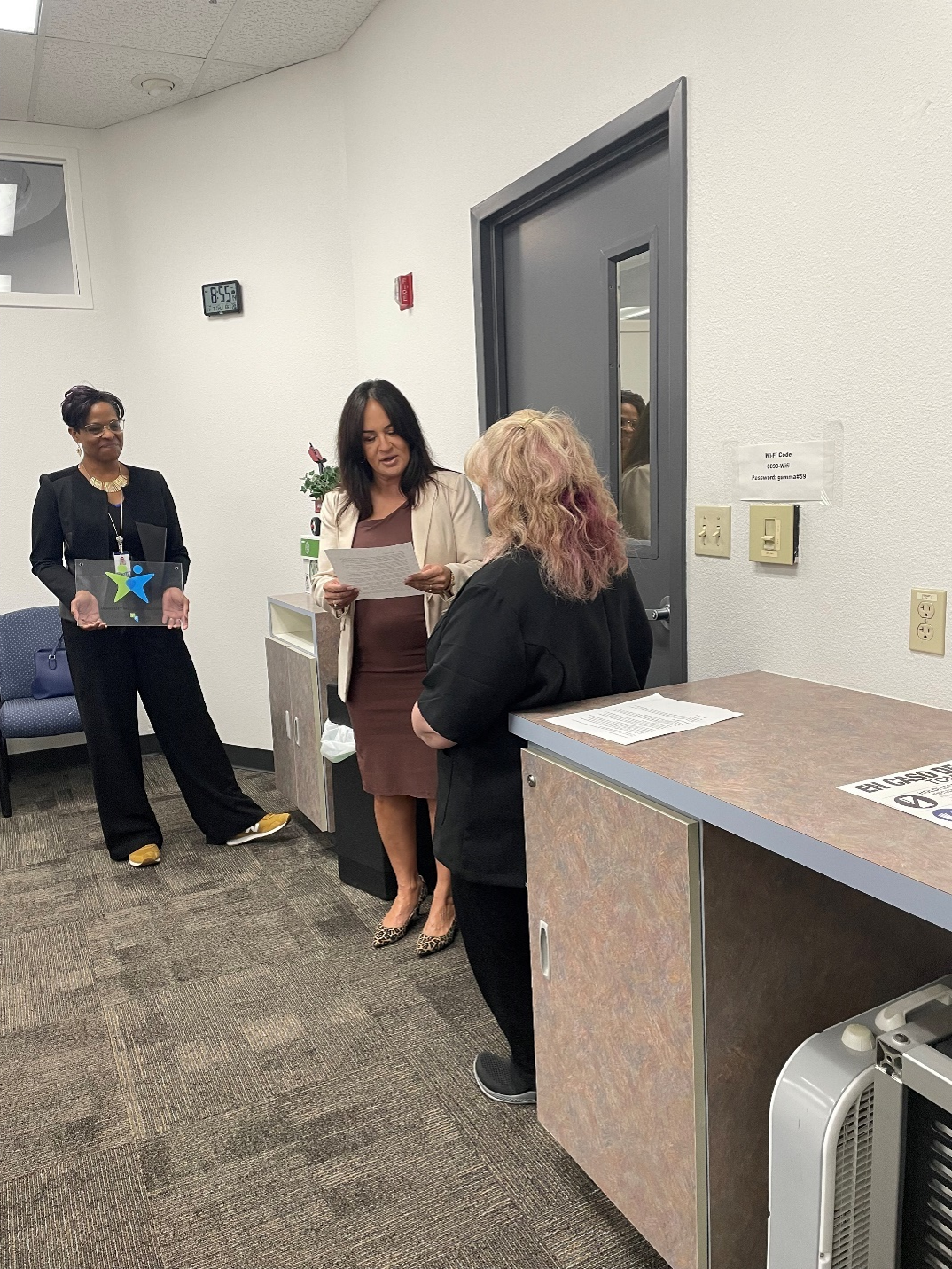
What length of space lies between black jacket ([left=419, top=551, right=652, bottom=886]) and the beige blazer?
0.69m

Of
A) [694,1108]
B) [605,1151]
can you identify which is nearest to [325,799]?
[605,1151]

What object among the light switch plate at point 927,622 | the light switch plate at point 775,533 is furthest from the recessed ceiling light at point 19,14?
the light switch plate at point 927,622

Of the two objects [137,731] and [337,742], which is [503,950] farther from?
[137,731]

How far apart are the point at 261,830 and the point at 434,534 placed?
5.02 ft

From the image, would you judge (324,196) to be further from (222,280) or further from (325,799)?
(325,799)

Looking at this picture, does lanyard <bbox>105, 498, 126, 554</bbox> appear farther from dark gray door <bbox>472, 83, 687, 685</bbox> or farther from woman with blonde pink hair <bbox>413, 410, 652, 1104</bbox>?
woman with blonde pink hair <bbox>413, 410, 652, 1104</bbox>

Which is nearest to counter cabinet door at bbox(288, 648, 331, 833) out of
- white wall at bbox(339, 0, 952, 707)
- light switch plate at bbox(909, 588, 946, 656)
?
white wall at bbox(339, 0, 952, 707)

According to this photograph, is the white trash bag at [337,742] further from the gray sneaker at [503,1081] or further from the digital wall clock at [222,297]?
the digital wall clock at [222,297]

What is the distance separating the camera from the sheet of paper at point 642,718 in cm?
146

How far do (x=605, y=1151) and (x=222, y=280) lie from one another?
145 inches

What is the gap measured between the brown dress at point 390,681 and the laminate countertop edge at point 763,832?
3.13ft

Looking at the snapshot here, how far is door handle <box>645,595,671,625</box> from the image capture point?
7.27 ft

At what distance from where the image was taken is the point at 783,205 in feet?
5.85

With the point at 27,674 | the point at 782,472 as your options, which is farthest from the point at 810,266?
the point at 27,674
